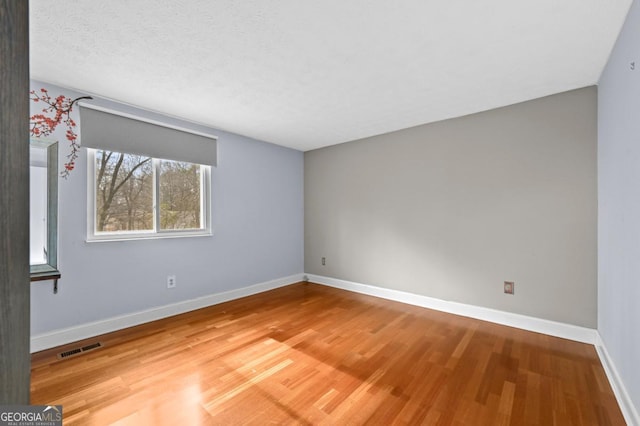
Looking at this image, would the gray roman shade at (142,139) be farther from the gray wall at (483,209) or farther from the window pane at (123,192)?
the gray wall at (483,209)

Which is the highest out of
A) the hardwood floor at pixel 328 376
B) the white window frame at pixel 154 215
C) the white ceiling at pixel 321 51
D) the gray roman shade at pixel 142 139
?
the white ceiling at pixel 321 51

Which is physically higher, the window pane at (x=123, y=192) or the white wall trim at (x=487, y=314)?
the window pane at (x=123, y=192)

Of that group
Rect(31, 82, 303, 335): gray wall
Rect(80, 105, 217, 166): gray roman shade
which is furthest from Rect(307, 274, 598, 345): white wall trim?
Rect(80, 105, 217, 166): gray roman shade

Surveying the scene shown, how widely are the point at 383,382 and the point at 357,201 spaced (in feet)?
8.64

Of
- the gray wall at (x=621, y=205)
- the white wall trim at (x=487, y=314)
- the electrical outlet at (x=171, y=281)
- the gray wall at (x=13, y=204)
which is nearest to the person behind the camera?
the gray wall at (x=13, y=204)

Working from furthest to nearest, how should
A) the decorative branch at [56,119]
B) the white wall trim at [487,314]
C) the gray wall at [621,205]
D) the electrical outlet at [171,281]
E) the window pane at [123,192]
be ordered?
1. the electrical outlet at [171,281]
2. the window pane at [123,192]
3. the white wall trim at [487,314]
4. the decorative branch at [56,119]
5. the gray wall at [621,205]

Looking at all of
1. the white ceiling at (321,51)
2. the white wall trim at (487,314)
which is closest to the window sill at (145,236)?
the white ceiling at (321,51)

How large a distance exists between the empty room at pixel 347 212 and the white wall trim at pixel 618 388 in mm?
18

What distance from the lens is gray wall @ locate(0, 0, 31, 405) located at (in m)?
0.48

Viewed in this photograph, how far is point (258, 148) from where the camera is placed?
13.6 ft

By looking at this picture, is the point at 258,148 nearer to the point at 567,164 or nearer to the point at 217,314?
the point at 217,314

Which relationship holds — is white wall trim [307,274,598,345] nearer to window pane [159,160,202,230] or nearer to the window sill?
the window sill

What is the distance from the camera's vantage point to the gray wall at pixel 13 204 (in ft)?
1.57

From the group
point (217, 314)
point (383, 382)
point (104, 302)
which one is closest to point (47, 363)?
point (104, 302)
